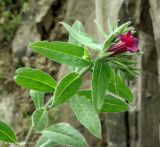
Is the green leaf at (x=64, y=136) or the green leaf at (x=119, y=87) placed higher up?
the green leaf at (x=119, y=87)

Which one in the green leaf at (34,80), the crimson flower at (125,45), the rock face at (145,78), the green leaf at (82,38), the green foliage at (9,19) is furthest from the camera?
the green foliage at (9,19)

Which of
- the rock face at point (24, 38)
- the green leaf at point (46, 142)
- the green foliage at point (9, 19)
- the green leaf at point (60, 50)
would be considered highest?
the green foliage at point (9, 19)

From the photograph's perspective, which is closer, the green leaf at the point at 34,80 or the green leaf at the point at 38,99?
the green leaf at the point at 34,80

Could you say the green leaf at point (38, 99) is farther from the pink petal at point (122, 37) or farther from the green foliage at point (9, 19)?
the green foliage at point (9, 19)

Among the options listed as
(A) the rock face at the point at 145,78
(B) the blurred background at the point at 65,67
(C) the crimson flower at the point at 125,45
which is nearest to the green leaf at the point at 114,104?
(C) the crimson flower at the point at 125,45

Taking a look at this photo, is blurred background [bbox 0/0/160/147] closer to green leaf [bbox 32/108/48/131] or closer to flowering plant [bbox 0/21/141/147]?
flowering plant [bbox 0/21/141/147]

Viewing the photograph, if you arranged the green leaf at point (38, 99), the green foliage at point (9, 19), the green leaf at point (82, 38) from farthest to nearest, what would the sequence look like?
1. the green foliage at point (9, 19)
2. the green leaf at point (38, 99)
3. the green leaf at point (82, 38)

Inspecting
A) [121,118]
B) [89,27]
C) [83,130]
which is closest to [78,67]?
[121,118]
